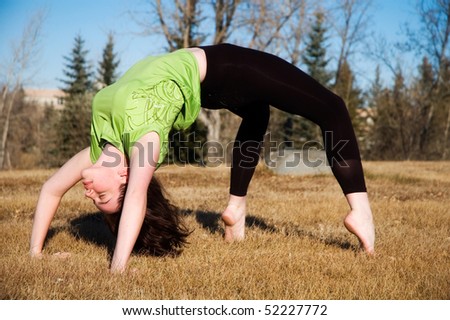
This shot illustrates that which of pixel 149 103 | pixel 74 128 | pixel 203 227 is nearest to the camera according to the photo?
pixel 149 103

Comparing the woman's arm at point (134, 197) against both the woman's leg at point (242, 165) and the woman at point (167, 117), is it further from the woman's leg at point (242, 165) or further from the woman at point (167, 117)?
the woman's leg at point (242, 165)

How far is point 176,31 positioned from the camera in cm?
1922

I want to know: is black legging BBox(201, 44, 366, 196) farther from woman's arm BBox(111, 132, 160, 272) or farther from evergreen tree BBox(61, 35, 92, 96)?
evergreen tree BBox(61, 35, 92, 96)

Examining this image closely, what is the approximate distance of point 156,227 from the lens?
277cm

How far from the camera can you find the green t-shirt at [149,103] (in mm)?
2438

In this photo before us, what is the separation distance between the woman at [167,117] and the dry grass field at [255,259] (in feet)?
0.75

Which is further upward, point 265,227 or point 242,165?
point 242,165

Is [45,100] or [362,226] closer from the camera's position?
[362,226]

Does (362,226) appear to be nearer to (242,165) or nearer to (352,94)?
(242,165)

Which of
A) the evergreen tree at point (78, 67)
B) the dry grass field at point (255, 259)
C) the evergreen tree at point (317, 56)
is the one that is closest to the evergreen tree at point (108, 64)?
the evergreen tree at point (78, 67)

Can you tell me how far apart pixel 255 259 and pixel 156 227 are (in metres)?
0.62

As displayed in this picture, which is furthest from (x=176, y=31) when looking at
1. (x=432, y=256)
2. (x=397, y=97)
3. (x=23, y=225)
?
(x=432, y=256)

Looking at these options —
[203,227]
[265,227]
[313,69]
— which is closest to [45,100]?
[313,69]
